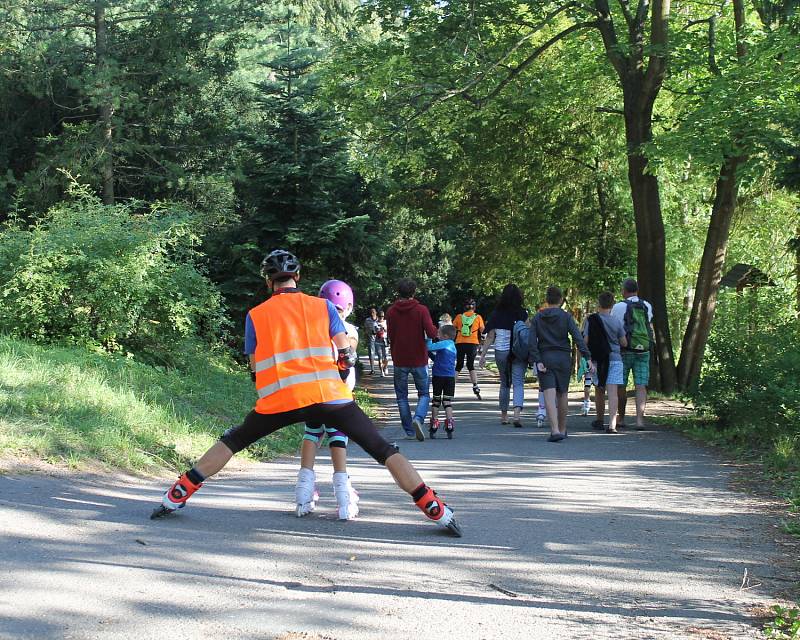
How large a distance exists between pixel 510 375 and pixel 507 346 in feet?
1.48

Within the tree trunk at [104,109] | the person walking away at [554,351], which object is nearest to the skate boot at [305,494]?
the person walking away at [554,351]

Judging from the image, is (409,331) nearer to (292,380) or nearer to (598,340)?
(598,340)

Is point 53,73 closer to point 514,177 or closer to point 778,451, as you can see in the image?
point 514,177

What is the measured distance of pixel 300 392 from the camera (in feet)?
21.5

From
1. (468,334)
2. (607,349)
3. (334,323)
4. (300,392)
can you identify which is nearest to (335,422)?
(300,392)

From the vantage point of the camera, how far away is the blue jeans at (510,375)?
1573cm

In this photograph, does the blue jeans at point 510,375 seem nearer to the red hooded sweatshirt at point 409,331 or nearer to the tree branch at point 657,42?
the red hooded sweatshirt at point 409,331

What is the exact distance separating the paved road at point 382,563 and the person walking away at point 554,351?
4244 mm

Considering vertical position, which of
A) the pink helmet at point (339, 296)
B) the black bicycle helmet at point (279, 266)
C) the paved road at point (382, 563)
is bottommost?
the paved road at point (382, 563)

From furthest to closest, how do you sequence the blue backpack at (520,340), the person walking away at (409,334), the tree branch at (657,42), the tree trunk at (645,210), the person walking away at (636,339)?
1. the tree trunk at (645,210)
2. the tree branch at (657,42)
3. the blue backpack at (520,340)
4. the person walking away at (636,339)
5. the person walking away at (409,334)

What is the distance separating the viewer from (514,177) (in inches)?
1054

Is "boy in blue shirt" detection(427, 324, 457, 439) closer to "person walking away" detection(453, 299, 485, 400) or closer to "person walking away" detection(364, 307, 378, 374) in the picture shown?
"person walking away" detection(453, 299, 485, 400)

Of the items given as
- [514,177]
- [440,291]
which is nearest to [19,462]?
[514,177]

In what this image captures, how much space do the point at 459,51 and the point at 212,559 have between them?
15703 mm
